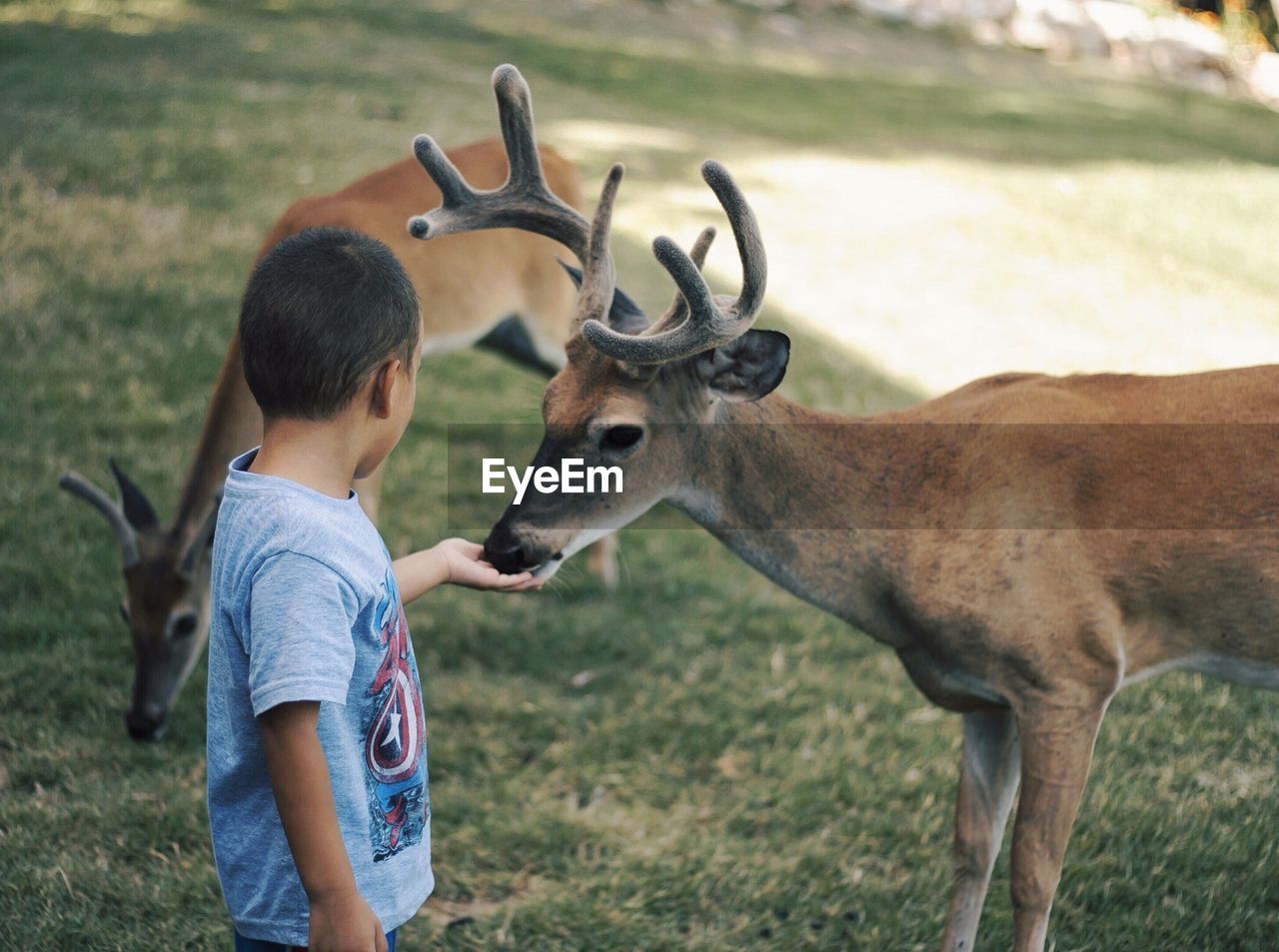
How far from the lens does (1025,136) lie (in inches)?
564

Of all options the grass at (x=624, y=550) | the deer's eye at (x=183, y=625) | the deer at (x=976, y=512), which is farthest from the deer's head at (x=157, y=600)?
the deer at (x=976, y=512)

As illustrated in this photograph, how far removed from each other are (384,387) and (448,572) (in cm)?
58

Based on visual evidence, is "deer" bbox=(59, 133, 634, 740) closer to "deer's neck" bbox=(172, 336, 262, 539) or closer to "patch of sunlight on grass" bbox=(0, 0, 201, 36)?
"deer's neck" bbox=(172, 336, 262, 539)

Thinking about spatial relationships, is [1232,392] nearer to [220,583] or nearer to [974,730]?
[974,730]

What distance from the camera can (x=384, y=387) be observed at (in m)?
2.17

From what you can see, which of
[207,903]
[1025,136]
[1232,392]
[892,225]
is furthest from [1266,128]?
[207,903]

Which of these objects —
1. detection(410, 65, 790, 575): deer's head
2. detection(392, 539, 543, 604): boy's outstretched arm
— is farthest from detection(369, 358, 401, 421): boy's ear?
detection(410, 65, 790, 575): deer's head

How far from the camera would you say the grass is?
363cm

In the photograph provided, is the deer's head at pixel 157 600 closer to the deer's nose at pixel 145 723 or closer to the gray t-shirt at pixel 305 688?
the deer's nose at pixel 145 723

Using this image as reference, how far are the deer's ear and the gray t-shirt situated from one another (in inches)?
44.5

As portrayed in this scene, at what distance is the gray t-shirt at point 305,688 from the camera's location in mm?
2006

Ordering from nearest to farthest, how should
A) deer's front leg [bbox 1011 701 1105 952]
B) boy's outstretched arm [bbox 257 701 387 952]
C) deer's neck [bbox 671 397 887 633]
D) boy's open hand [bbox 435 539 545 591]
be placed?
boy's outstretched arm [bbox 257 701 387 952] < boy's open hand [bbox 435 539 545 591] < deer's front leg [bbox 1011 701 1105 952] < deer's neck [bbox 671 397 887 633]

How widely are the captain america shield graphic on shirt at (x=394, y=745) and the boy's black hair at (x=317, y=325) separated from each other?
1.07 feet

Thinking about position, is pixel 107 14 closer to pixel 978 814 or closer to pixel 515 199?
pixel 515 199
